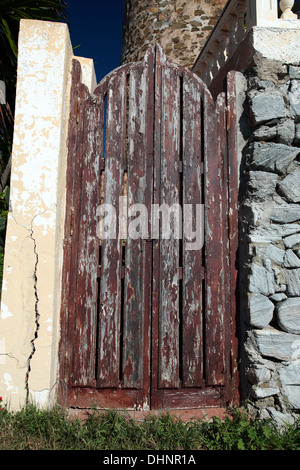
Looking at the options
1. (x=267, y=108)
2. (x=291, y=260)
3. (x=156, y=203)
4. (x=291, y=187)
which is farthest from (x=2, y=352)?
(x=267, y=108)

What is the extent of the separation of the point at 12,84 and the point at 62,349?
3018mm

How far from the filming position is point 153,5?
24.2ft

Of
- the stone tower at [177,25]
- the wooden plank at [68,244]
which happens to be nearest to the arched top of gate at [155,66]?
the wooden plank at [68,244]

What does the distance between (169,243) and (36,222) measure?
0.97 m

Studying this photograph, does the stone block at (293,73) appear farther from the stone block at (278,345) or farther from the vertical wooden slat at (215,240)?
the stone block at (278,345)

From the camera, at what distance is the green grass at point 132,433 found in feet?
6.44

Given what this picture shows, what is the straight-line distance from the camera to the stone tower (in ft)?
22.6

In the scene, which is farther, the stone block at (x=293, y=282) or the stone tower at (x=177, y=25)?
the stone tower at (x=177, y=25)

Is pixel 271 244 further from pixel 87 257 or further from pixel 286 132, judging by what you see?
pixel 87 257

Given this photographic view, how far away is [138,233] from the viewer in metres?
2.61

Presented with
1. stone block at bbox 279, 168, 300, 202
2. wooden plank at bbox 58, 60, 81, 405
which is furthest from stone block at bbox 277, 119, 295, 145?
wooden plank at bbox 58, 60, 81, 405

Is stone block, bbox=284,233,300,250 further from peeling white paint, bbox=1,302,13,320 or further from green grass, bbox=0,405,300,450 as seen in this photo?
peeling white paint, bbox=1,302,13,320

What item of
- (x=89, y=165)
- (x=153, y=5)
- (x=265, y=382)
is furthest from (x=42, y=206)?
(x=153, y=5)

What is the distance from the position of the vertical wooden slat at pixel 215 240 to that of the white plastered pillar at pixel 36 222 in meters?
1.09
